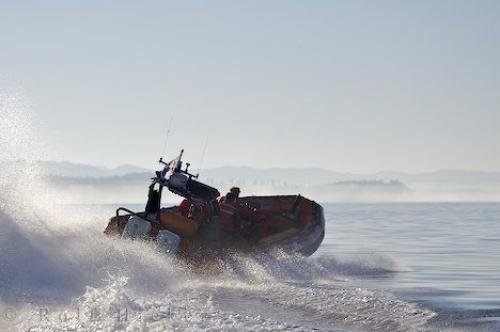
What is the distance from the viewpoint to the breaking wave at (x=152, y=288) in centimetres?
1304

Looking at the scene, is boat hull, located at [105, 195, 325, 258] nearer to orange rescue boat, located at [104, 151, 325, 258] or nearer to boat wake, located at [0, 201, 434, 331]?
orange rescue boat, located at [104, 151, 325, 258]

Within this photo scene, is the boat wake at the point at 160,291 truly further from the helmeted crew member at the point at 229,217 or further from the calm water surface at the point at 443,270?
the helmeted crew member at the point at 229,217

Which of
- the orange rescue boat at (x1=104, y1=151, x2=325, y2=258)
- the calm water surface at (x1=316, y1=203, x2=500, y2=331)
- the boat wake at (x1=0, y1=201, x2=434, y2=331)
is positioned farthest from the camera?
the orange rescue boat at (x1=104, y1=151, x2=325, y2=258)

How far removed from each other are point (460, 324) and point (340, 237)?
29812 mm

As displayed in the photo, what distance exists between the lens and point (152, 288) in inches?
696

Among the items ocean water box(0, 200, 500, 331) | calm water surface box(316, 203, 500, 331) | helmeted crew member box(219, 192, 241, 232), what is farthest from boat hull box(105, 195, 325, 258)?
calm water surface box(316, 203, 500, 331)

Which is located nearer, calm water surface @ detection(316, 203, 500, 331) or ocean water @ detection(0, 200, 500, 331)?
ocean water @ detection(0, 200, 500, 331)

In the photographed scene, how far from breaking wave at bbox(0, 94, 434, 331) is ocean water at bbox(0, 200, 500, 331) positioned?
0.03 m

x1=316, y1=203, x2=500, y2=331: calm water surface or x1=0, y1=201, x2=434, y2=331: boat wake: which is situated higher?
x1=316, y1=203, x2=500, y2=331: calm water surface

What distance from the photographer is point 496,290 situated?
19.1 metres

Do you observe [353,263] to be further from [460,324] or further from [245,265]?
[460,324]

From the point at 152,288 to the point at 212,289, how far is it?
4.72 feet

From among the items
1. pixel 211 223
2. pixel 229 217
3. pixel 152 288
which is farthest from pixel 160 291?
pixel 229 217

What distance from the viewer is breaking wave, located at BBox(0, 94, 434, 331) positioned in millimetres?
13039
